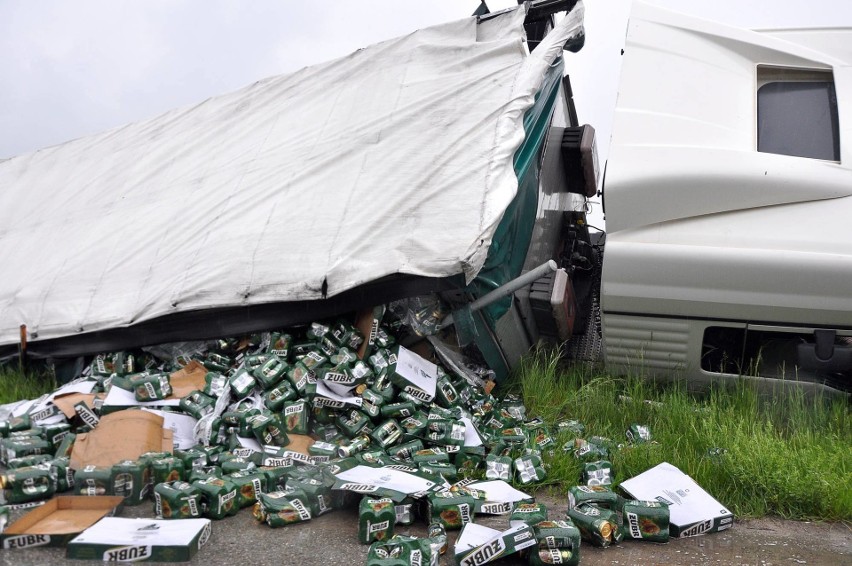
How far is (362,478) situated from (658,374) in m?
1.94

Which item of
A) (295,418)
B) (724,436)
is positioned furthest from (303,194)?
(724,436)

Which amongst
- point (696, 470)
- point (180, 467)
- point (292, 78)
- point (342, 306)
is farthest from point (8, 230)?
point (696, 470)

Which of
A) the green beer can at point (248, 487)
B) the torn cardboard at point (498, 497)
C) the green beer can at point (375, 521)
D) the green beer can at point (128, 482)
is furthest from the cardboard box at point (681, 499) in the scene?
the green beer can at point (128, 482)

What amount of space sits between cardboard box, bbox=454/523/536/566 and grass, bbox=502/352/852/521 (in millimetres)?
903

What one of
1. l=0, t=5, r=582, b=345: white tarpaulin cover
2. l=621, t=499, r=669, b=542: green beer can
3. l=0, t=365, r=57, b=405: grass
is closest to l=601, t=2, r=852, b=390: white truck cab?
l=0, t=5, r=582, b=345: white tarpaulin cover

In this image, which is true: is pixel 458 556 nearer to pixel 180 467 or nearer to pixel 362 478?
pixel 362 478

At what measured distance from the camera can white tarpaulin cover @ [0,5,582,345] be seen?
14.7 feet

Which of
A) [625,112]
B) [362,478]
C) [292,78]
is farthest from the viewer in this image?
[292,78]

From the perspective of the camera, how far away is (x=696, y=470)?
3.61 metres

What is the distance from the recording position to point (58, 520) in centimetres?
298

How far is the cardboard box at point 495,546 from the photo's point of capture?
2723 mm

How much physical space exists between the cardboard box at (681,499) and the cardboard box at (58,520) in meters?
2.16

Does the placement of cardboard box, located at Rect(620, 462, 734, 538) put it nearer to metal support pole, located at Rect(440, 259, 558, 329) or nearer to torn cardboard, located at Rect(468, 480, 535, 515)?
torn cardboard, located at Rect(468, 480, 535, 515)

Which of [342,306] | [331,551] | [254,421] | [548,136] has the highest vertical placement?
[548,136]
